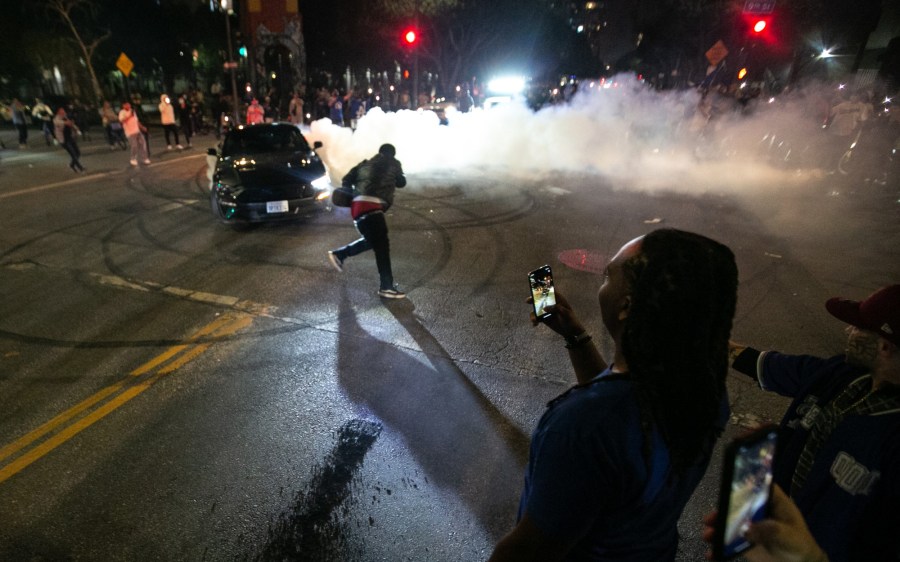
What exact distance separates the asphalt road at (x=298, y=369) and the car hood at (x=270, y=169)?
83cm

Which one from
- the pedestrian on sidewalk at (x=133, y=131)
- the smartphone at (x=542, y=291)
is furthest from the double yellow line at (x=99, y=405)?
the pedestrian on sidewalk at (x=133, y=131)

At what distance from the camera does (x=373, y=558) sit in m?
2.59

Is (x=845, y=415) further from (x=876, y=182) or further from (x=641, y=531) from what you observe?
(x=876, y=182)

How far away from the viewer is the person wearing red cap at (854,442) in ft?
4.99

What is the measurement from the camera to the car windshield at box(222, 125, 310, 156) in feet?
29.6

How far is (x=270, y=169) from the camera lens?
331 inches

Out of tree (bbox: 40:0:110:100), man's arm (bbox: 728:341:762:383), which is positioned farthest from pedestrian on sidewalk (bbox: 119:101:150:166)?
Result: tree (bbox: 40:0:110:100)

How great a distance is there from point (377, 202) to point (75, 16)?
3460 cm

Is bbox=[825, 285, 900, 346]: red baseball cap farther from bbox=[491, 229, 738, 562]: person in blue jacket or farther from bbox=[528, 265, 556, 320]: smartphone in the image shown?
bbox=[528, 265, 556, 320]: smartphone

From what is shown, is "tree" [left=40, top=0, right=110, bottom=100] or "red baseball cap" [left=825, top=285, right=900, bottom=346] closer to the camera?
"red baseball cap" [left=825, top=285, right=900, bottom=346]

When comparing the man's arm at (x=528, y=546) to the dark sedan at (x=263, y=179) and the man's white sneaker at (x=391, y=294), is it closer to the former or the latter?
the man's white sneaker at (x=391, y=294)

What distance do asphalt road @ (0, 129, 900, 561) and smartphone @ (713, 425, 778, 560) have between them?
1.84 meters

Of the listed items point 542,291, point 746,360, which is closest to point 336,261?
point 542,291

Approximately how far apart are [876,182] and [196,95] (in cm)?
2519
